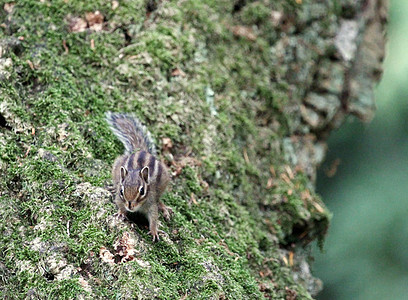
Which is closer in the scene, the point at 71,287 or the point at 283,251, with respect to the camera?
the point at 71,287

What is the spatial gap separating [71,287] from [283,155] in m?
2.40

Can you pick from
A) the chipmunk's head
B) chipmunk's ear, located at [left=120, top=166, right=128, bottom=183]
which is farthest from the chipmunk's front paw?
chipmunk's ear, located at [left=120, top=166, right=128, bottom=183]

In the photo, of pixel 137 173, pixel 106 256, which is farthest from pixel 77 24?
pixel 106 256

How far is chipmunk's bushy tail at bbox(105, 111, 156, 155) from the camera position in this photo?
12.8 feet

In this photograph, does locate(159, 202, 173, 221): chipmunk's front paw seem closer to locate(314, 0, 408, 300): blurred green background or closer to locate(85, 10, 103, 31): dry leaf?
locate(85, 10, 103, 31): dry leaf

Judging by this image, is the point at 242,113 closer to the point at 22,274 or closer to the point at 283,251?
the point at 283,251

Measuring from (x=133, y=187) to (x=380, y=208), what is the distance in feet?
18.0

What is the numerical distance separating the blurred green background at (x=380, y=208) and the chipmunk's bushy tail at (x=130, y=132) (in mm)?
4459

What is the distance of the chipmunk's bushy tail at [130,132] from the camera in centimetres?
389

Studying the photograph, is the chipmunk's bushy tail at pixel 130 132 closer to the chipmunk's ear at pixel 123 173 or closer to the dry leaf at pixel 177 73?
the chipmunk's ear at pixel 123 173

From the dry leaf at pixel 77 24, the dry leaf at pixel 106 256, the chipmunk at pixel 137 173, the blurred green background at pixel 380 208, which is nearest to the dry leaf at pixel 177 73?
the chipmunk at pixel 137 173

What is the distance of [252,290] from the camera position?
3623mm

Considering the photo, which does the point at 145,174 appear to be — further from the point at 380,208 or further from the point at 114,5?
the point at 380,208

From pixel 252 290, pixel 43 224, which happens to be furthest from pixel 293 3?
pixel 43 224
